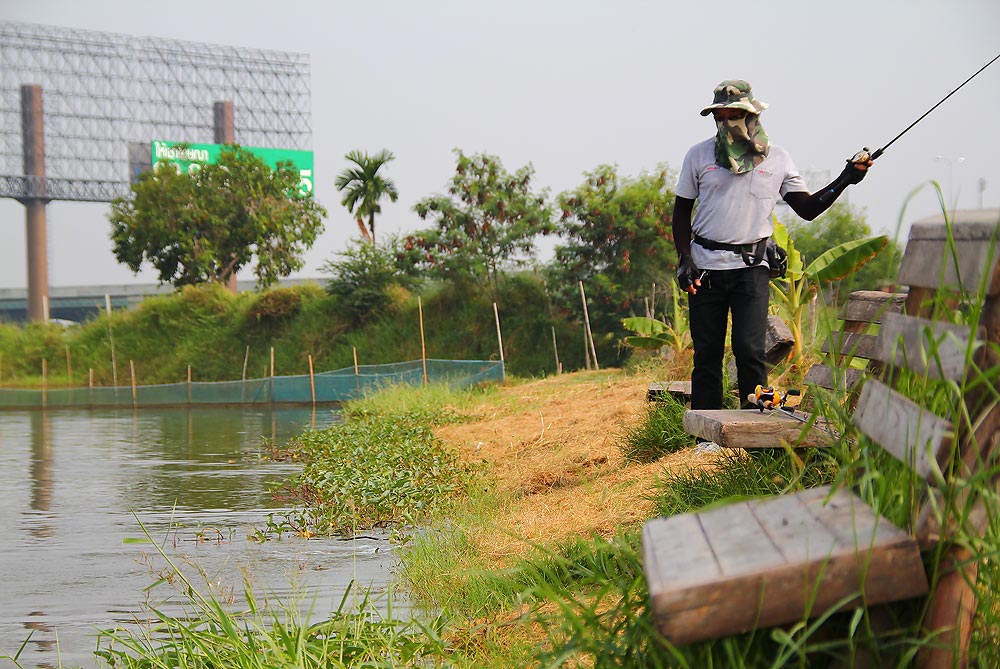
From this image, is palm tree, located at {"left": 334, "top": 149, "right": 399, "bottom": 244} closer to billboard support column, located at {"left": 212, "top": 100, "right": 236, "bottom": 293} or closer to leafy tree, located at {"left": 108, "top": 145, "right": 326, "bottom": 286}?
leafy tree, located at {"left": 108, "top": 145, "right": 326, "bottom": 286}

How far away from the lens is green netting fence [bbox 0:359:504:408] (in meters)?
23.2

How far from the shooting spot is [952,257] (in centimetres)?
223

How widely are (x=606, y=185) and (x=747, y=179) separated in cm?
2447

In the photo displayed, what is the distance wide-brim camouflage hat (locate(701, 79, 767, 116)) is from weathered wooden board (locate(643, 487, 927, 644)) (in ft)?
11.2

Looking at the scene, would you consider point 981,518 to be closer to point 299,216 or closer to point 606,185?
point 606,185

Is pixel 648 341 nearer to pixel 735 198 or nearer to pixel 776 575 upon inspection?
pixel 735 198

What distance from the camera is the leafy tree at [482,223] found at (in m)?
31.3

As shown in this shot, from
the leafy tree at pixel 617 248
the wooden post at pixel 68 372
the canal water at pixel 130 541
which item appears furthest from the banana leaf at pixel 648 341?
the wooden post at pixel 68 372

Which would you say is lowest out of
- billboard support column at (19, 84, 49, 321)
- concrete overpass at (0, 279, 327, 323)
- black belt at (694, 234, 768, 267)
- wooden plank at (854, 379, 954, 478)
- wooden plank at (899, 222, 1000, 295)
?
wooden plank at (854, 379, 954, 478)

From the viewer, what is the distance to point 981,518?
6.63ft

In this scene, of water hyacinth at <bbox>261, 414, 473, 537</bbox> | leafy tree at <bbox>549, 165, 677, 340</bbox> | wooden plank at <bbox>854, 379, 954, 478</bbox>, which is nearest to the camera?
wooden plank at <bbox>854, 379, 954, 478</bbox>

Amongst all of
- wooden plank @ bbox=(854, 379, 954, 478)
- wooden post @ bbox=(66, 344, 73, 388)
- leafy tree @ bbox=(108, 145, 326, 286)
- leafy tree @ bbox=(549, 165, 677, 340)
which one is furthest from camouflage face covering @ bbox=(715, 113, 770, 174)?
leafy tree @ bbox=(108, 145, 326, 286)

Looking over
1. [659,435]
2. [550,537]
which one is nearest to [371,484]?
[659,435]

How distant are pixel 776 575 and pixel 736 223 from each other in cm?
362
